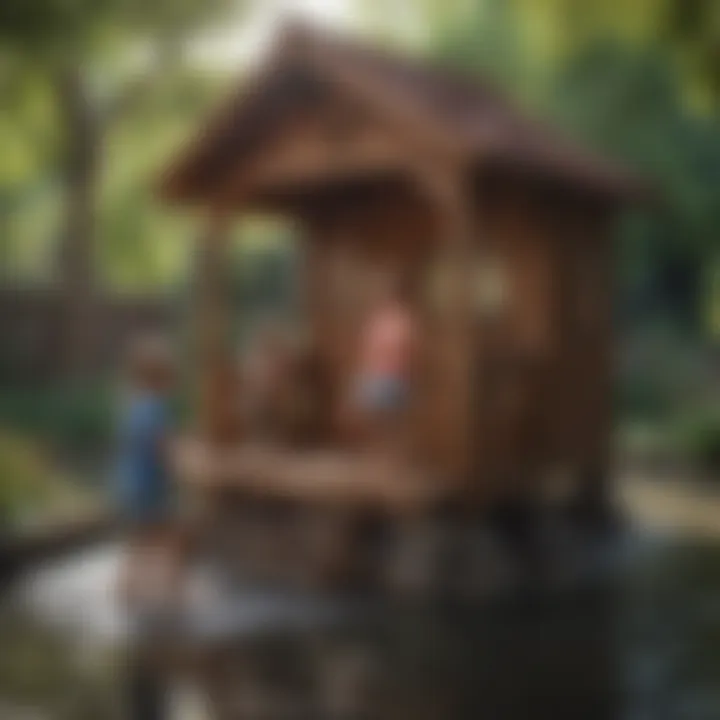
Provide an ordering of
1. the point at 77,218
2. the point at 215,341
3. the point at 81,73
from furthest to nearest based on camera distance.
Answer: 1. the point at 81,73
2. the point at 77,218
3. the point at 215,341

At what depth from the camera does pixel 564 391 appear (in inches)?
214

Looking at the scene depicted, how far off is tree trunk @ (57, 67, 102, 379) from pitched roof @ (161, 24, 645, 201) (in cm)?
125

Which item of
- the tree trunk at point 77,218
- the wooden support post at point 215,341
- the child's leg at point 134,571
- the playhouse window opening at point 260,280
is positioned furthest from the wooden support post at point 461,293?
the tree trunk at point 77,218

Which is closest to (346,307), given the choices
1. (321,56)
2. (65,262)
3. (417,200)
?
(417,200)

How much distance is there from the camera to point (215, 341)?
18.1ft

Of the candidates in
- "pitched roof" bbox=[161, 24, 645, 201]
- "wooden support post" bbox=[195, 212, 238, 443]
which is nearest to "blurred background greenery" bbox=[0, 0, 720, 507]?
"pitched roof" bbox=[161, 24, 645, 201]

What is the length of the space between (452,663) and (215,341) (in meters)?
2.26

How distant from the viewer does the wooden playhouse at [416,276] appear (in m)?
4.70

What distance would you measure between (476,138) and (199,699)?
7.95 feet

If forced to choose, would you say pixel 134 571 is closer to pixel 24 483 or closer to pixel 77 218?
pixel 24 483

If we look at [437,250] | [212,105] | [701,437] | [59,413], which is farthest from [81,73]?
[701,437]

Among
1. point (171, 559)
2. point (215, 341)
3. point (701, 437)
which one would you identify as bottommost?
point (171, 559)

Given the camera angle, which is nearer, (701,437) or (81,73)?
(81,73)

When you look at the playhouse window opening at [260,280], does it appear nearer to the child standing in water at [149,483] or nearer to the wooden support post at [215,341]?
the wooden support post at [215,341]
